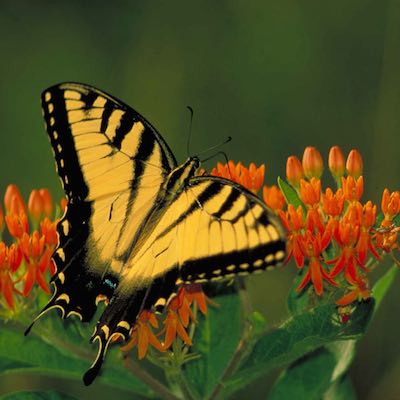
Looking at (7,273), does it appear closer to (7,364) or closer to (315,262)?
(7,364)

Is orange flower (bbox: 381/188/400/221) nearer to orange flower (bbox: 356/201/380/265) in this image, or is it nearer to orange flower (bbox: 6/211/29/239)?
orange flower (bbox: 356/201/380/265)

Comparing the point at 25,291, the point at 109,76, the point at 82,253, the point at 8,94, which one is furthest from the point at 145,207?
the point at 8,94

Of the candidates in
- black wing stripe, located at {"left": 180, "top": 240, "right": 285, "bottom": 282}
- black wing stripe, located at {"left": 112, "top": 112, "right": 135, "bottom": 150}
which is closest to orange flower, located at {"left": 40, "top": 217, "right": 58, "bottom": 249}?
black wing stripe, located at {"left": 112, "top": 112, "right": 135, "bottom": 150}

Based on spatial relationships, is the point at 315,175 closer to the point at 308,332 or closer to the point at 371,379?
the point at 308,332

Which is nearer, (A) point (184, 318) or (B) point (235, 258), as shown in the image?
(B) point (235, 258)

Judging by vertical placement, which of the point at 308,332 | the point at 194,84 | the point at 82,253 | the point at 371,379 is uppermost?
the point at 194,84

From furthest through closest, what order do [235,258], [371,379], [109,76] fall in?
[109,76] → [371,379] → [235,258]

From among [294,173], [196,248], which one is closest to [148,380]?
[196,248]
